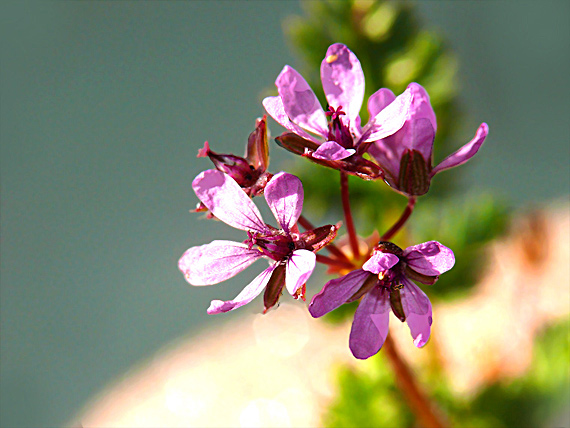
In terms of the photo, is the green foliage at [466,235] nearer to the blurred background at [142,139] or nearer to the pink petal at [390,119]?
the pink petal at [390,119]

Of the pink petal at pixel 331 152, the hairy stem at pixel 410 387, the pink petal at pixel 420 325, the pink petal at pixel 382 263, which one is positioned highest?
the pink petal at pixel 331 152

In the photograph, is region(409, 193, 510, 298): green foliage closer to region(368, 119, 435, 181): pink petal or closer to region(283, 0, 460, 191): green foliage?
region(283, 0, 460, 191): green foliage

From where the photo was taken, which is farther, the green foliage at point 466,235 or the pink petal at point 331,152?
the green foliage at point 466,235

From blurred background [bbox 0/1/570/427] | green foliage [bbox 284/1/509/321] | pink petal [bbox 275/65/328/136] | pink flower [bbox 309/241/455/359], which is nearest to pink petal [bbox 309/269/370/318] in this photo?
pink flower [bbox 309/241/455/359]

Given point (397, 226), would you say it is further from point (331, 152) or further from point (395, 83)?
point (395, 83)

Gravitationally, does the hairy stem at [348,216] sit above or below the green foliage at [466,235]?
above

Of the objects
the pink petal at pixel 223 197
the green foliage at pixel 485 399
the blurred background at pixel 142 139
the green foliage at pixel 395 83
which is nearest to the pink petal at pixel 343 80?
the pink petal at pixel 223 197

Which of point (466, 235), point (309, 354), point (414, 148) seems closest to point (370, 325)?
point (414, 148)

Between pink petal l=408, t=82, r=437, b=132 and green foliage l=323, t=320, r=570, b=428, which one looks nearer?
pink petal l=408, t=82, r=437, b=132
